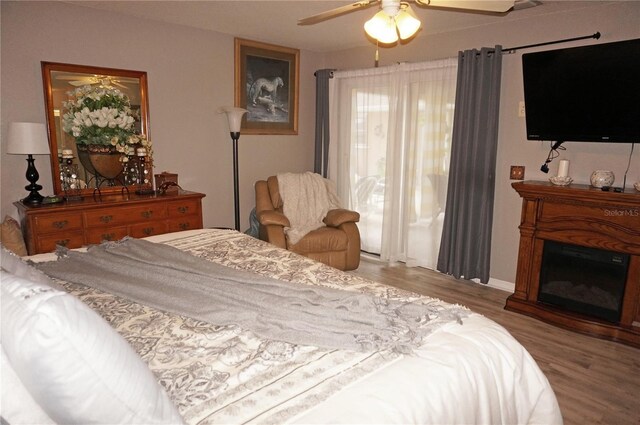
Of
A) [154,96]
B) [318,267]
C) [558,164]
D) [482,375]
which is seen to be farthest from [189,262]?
[558,164]

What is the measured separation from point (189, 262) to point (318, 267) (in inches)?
26.9

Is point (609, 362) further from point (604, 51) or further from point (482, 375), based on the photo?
point (604, 51)

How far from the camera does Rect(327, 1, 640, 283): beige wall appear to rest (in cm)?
323

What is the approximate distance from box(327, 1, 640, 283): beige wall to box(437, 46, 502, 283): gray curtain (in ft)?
0.40

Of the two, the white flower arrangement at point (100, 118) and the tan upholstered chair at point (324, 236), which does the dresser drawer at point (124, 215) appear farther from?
the tan upholstered chair at point (324, 236)

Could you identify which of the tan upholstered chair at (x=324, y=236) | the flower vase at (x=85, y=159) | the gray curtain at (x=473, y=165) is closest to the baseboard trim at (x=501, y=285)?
the gray curtain at (x=473, y=165)

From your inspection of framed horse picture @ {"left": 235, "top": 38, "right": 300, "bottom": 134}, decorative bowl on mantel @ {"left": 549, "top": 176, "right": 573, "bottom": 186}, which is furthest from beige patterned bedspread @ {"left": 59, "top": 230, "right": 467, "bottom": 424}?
framed horse picture @ {"left": 235, "top": 38, "right": 300, "bottom": 134}

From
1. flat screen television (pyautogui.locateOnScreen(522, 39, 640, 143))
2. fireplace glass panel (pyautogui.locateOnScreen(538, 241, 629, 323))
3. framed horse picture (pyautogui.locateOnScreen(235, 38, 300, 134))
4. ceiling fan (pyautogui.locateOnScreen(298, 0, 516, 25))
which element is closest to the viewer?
ceiling fan (pyautogui.locateOnScreen(298, 0, 516, 25))

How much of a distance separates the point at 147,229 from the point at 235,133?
4.56 ft

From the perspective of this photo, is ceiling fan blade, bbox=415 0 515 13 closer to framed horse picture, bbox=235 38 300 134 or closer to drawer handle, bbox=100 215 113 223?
Result: drawer handle, bbox=100 215 113 223

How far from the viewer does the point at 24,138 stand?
2.98 meters

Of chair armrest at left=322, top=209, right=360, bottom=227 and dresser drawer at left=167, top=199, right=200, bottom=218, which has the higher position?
dresser drawer at left=167, top=199, right=200, bottom=218

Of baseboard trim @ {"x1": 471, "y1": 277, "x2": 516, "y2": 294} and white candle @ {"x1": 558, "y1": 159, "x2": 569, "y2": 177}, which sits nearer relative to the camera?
white candle @ {"x1": 558, "y1": 159, "x2": 569, "y2": 177}

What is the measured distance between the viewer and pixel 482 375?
1.38m
